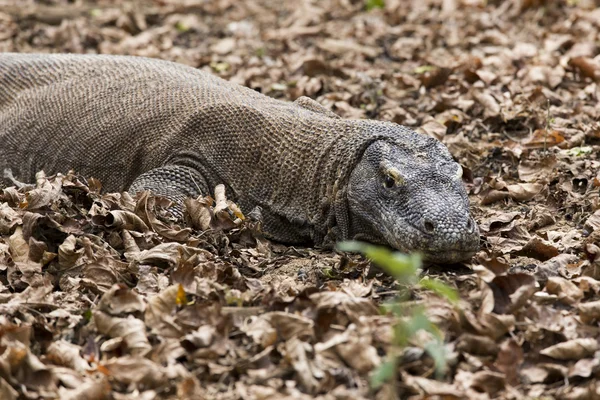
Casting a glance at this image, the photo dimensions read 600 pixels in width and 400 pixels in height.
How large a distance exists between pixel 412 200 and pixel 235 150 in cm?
160

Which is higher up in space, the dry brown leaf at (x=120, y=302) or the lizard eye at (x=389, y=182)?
the lizard eye at (x=389, y=182)

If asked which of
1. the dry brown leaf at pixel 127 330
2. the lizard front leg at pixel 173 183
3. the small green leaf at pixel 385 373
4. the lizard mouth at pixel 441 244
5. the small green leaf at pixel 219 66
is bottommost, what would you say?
the small green leaf at pixel 219 66

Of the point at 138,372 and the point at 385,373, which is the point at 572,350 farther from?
the point at 138,372

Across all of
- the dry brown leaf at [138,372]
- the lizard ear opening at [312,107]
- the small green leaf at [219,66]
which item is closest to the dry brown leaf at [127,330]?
the dry brown leaf at [138,372]

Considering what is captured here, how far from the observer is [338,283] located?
16.0 ft

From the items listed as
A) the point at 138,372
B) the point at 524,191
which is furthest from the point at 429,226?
the point at 138,372

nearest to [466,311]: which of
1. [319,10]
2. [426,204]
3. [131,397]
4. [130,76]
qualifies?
[426,204]

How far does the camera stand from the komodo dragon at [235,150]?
5.32m

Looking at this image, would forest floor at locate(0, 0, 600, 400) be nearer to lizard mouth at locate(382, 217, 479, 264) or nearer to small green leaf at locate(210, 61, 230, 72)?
lizard mouth at locate(382, 217, 479, 264)

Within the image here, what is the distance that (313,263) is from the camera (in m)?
5.52

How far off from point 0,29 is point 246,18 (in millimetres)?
3173

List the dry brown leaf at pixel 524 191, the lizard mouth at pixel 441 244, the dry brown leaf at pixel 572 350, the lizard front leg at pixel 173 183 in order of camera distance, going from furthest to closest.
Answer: the dry brown leaf at pixel 524 191 → the lizard front leg at pixel 173 183 → the lizard mouth at pixel 441 244 → the dry brown leaf at pixel 572 350

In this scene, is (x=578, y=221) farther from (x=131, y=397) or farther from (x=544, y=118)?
(x=131, y=397)

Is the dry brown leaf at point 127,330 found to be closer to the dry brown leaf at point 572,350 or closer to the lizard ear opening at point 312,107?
the dry brown leaf at point 572,350
